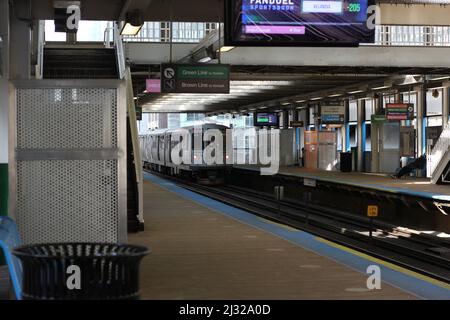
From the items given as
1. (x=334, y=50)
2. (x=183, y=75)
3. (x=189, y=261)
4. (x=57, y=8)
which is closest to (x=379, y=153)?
(x=334, y=50)

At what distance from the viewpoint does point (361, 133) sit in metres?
36.3

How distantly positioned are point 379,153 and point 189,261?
22246 millimetres

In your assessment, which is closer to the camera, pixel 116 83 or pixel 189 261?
pixel 116 83

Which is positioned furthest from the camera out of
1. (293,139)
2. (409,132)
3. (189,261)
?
(293,139)

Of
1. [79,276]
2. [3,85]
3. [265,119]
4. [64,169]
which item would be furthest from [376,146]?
[79,276]

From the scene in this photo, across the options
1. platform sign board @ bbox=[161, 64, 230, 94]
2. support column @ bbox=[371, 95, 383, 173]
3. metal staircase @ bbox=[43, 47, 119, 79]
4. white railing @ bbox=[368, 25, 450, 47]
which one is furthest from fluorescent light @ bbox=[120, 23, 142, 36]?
support column @ bbox=[371, 95, 383, 173]

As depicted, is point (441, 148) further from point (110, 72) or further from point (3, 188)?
point (3, 188)

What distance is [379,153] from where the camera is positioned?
1196 inches

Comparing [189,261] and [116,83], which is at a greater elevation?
[116,83]

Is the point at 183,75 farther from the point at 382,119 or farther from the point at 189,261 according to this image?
the point at 382,119

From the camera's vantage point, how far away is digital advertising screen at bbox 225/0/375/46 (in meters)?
9.24

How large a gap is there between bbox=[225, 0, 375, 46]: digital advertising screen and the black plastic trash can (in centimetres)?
593

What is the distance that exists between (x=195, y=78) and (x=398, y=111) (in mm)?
12217

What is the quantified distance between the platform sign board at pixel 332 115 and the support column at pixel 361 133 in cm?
348
